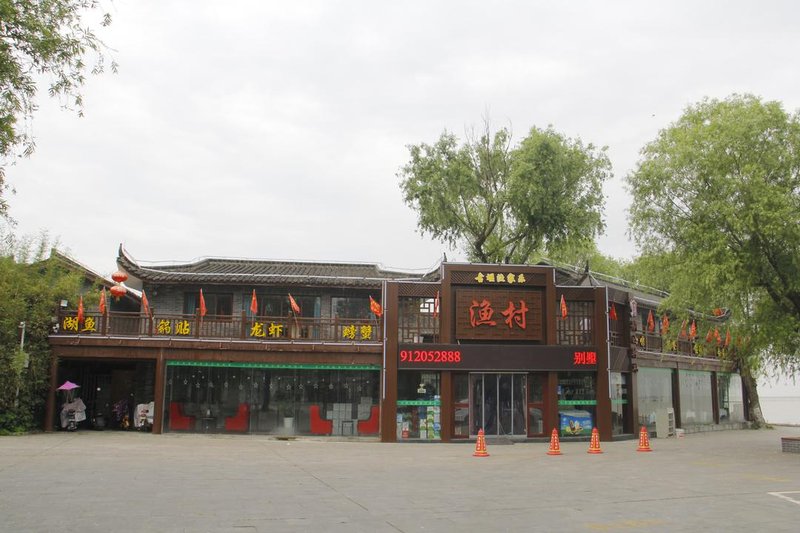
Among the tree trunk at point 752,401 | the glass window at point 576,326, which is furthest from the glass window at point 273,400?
the tree trunk at point 752,401

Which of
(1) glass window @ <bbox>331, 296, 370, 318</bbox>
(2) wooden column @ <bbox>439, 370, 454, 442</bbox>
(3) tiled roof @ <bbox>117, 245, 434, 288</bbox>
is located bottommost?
(2) wooden column @ <bbox>439, 370, 454, 442</bbox>

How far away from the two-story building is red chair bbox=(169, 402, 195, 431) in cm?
4

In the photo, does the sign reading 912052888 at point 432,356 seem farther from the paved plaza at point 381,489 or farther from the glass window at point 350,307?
the paved plaza at point 381,489

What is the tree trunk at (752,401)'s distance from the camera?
32.3 m

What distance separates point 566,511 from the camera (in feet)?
31.4

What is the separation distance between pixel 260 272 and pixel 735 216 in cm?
1691

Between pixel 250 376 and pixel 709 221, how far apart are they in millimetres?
15017

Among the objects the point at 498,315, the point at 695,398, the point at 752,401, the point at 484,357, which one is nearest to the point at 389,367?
the point at 484,357

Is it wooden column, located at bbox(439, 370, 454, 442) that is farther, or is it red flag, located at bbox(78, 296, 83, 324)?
wooden column, located at bbox(439, 370, 454, 442)

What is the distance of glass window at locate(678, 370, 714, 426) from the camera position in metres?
28.8

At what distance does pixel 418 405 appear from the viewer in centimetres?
2252

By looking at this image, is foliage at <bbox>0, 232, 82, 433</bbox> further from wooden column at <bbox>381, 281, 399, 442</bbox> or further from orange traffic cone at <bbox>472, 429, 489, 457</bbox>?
orange traffic cone at <bbox>472, 429, 489, 457</bbox>

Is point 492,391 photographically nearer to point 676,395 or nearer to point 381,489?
point 676,395

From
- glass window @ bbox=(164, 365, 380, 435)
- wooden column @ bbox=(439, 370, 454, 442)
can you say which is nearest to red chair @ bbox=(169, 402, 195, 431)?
glass window @ bbox=(164, 365, 380, 435)
